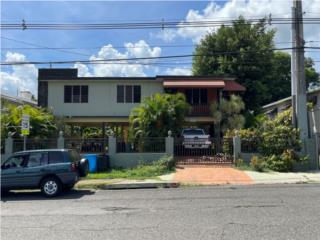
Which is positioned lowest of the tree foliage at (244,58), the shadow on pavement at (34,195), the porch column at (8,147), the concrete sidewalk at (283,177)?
the shadow on pavement at (34,195)

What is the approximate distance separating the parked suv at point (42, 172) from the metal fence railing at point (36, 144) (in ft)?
23.8

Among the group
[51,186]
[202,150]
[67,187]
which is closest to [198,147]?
[202,150]

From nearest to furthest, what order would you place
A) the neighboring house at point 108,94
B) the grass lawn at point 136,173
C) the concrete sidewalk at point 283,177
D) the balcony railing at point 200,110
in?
the concrete sidewalk at point 283,177 < the grass lawn at point 136,173 < the balcony railing at point 200,110 < the neighboring house at point 108,94

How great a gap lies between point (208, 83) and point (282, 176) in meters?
12.2

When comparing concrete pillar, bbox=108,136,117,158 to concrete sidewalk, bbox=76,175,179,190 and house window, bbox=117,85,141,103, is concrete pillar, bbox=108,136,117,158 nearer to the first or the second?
concrete sidewalk, bbox=76,175,179,190

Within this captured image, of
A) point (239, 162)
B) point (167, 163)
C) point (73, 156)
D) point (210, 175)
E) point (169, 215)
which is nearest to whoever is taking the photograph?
point (169, 215)

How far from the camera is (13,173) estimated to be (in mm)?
15141

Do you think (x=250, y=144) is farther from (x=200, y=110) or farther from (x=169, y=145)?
(x=200, y=110)

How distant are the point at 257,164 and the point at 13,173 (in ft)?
38.0

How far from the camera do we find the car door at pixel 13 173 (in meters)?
15.1

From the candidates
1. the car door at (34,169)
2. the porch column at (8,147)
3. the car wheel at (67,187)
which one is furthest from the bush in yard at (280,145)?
the porch column at (8,147)

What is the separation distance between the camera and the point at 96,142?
22.7 metres

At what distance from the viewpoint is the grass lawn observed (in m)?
19.4

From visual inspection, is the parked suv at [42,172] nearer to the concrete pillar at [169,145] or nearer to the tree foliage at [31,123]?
the concrete pillar at [169,145]
